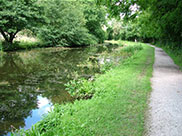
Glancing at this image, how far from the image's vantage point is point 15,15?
2003 centimetres

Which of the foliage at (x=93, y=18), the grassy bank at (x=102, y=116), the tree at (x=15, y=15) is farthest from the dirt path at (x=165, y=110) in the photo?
the foliage at (x=93, y=18)

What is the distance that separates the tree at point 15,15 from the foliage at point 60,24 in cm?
247

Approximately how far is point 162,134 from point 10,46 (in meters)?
21.7

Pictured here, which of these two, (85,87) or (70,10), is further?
(70,10)

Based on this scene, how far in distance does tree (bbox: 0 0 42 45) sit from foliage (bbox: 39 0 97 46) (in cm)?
247

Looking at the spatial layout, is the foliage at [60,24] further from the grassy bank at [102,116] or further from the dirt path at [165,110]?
the dirt path at [165,110]

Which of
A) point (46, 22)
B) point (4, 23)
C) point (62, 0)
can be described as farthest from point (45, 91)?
point (62, 0)

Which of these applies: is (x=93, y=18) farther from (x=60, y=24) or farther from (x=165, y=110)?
(x=165, y=110)

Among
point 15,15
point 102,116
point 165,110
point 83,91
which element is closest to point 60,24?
point 15,15

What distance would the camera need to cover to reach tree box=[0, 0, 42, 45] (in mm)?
19328

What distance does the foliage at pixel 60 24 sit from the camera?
26.0 m

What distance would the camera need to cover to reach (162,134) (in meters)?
3.26

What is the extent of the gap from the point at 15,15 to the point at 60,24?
365 inches

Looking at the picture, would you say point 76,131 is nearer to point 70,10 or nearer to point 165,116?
point 165,116
